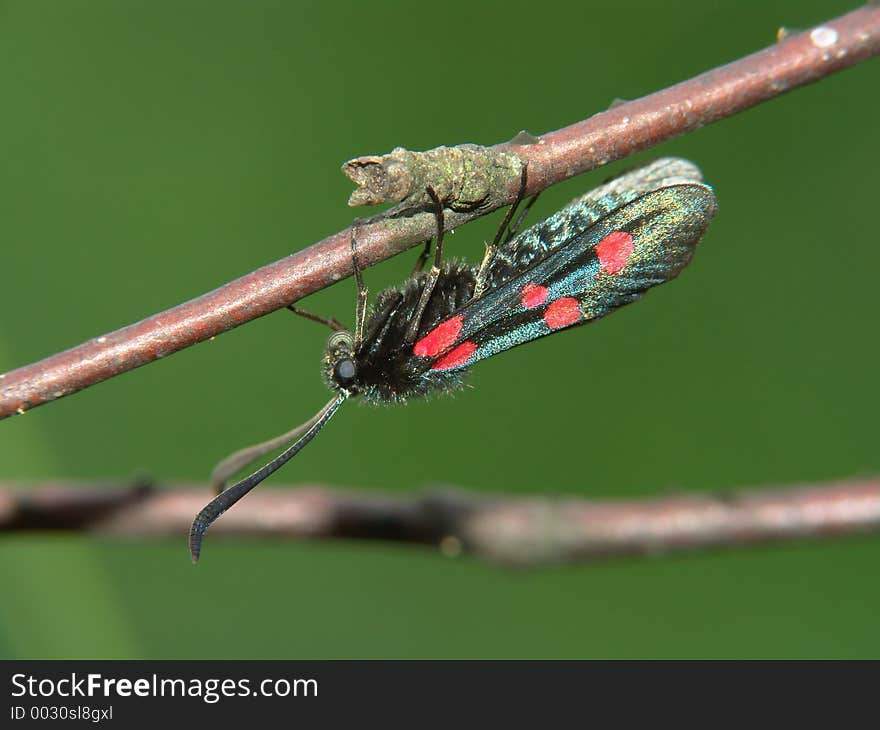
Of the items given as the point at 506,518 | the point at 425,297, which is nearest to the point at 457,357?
the point at 425,297

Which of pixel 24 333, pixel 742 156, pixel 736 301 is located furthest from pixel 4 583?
pixel 742 156

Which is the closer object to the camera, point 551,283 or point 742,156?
point 551,283

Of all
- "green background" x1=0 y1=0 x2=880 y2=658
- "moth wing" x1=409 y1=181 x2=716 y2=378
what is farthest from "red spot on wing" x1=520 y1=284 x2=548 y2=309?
"green background" x1=0 y1=0 x2=880 y2=658

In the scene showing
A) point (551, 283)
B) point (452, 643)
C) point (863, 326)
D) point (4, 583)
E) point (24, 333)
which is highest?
point (24, 333)

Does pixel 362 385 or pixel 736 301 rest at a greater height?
pixel 736 301

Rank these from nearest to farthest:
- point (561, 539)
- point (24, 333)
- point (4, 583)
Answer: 1. point (561, 539)
2. point (4, 583)
3. point (24, 333)

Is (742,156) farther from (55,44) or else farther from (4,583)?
(4,583)

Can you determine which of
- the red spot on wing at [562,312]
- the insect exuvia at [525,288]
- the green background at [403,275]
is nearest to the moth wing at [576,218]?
the insect exuvia at [525,288]

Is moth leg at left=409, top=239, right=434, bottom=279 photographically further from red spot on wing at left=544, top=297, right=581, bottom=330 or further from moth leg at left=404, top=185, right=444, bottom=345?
red spot on wing at left=544, top=297, right=581, bottom=330
